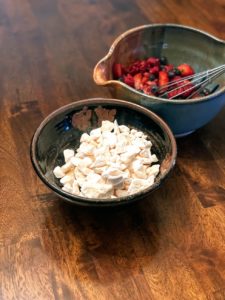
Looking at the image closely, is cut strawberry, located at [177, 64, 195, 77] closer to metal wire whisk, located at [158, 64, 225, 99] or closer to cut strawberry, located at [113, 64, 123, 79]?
metal wire whisk, located at [158, 64, 225, 99]

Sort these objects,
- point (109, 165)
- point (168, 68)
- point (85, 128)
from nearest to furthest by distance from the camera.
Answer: point (109, 165) < point (85, 128) < point (168, 68)

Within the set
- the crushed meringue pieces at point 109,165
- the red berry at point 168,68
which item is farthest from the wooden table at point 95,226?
the red berry at point 168,68

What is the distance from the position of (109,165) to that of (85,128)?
5.9 inches

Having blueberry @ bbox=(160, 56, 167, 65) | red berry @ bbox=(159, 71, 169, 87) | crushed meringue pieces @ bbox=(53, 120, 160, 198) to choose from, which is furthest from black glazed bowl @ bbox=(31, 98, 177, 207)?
blueberry @ bbox=(160, 56, 167, 65)

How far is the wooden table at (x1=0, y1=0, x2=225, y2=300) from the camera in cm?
63

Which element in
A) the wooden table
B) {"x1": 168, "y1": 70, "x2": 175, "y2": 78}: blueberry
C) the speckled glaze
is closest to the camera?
the wooden table

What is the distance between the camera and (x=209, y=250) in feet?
2.23

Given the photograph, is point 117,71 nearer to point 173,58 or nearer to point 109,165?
point 173,58

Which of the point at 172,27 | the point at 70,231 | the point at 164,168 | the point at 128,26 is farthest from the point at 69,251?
the point at 128,26

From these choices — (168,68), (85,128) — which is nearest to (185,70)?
(168,68)

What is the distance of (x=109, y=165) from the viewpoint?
27.8 inches

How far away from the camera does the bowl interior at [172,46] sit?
3.10 feet

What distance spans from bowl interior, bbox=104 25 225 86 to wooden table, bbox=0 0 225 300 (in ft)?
0.38

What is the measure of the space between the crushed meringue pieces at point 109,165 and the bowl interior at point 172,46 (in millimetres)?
231
